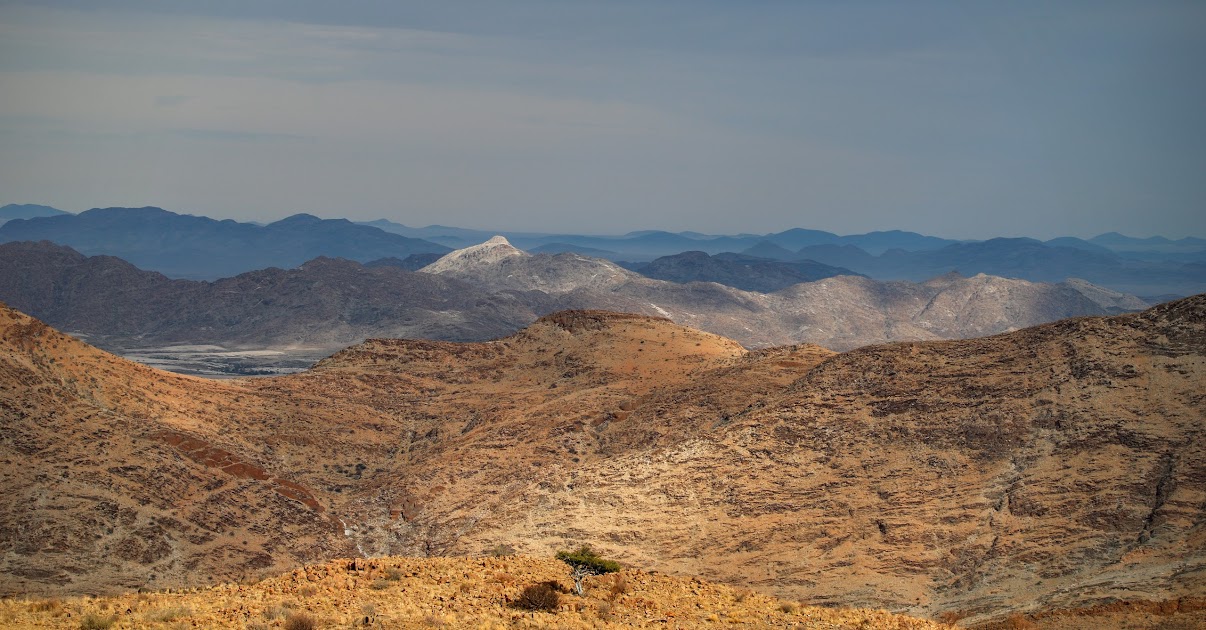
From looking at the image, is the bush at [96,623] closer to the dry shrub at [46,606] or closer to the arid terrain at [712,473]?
the dry shrub at [46,606]

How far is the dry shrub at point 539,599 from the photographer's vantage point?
2453cm

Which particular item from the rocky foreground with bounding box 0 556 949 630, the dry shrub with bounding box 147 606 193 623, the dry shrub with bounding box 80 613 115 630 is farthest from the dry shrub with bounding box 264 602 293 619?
the dry shrub with bounding box 80 613 115 630

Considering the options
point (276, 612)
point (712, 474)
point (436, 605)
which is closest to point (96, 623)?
point (276, 612)

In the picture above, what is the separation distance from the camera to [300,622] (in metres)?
21.6

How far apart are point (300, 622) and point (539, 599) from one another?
5.60m

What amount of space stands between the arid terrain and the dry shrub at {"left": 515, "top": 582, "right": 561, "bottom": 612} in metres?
15.9

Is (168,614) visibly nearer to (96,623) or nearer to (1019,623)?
(96,623)

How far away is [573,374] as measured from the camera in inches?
3265

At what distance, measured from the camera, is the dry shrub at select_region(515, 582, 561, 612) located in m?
24.5

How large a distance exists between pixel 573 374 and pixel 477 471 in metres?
16.9

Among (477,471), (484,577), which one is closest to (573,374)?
(477,471)

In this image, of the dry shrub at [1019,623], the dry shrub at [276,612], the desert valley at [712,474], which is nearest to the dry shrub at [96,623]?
the dry shrub at [276,612]

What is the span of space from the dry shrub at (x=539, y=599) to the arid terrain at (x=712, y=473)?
15.9 meters

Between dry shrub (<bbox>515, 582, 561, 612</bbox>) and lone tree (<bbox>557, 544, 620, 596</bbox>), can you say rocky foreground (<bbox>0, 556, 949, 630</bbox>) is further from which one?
lone tree (<bbox>557, 544, 620, 596</bbox>)
